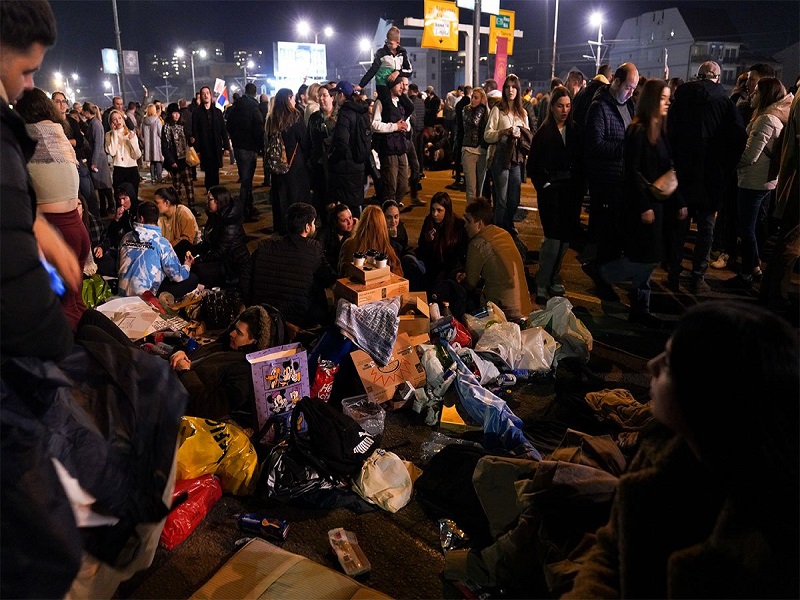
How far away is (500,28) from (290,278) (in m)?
23.9

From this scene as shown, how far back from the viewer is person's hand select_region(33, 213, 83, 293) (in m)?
1.82

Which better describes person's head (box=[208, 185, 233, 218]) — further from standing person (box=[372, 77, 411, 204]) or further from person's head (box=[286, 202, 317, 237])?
standing person (box=[372, 77, 411, 204])

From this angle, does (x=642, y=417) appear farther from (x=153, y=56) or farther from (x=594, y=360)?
(x=153, y=56)

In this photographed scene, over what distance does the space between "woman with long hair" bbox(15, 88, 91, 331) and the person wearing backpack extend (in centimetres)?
400

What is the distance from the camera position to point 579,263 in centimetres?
773

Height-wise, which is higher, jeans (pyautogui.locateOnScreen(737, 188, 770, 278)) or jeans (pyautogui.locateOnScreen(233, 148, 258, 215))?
jeans (pyautogui.locateOnScreen(233, 148, 258, 215))

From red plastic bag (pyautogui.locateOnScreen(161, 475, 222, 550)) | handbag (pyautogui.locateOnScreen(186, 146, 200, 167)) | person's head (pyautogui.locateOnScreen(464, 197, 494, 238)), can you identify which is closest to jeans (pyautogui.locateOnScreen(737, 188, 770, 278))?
person's head (pyautogui.locateOnScreen(464, 197, 494, 238))

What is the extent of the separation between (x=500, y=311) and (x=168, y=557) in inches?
130

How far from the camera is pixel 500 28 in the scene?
83.7 ft

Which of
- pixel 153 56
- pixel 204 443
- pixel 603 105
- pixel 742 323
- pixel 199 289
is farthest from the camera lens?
pixel 153 56

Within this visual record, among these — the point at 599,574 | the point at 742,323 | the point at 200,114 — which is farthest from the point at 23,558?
the point at 200,114

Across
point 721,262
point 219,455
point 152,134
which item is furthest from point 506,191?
point 152,134

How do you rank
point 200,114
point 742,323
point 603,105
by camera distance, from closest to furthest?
point 742,323 → point 603,105 → point 200,114

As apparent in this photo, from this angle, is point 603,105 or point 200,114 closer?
point 603,105
